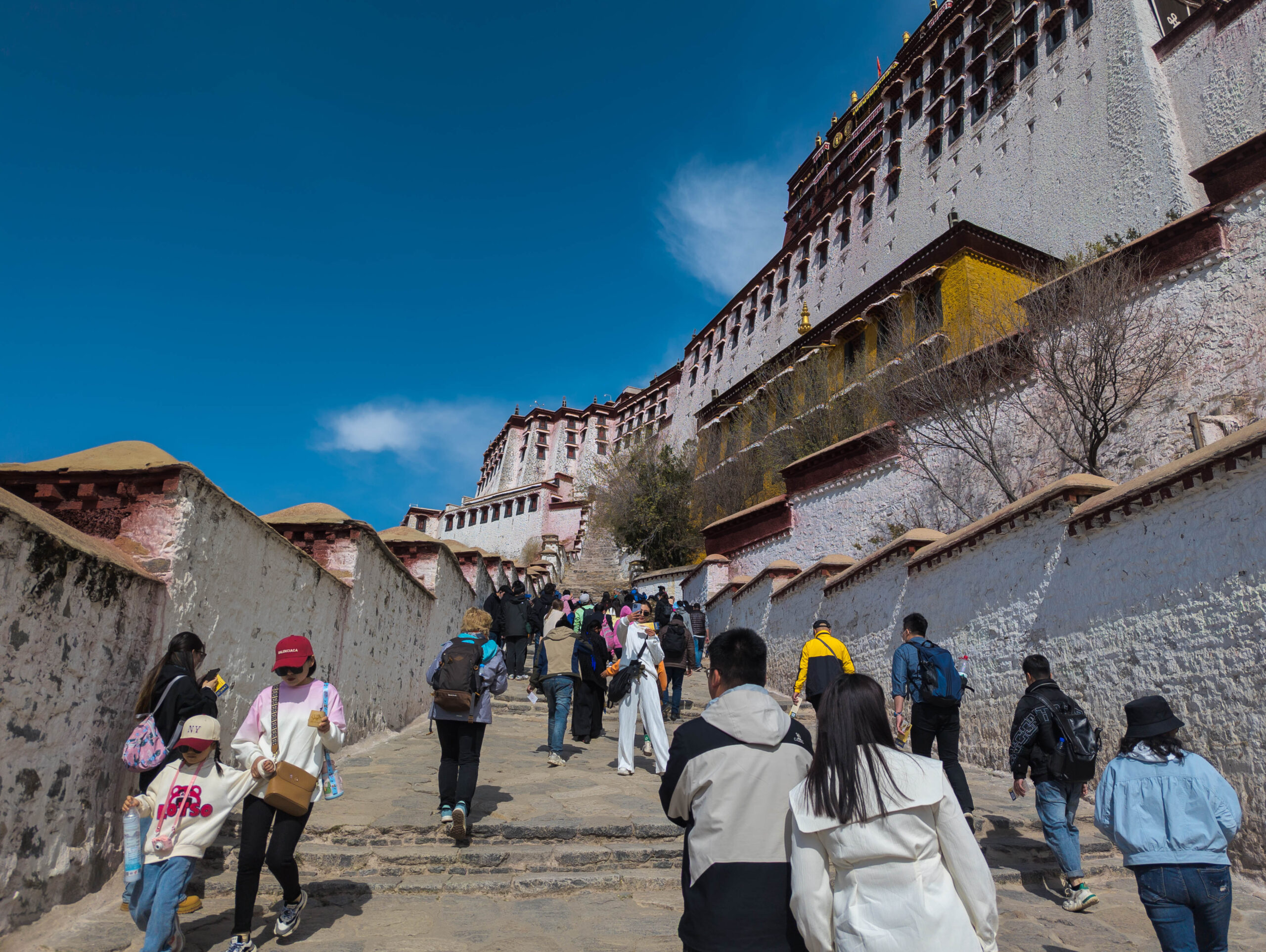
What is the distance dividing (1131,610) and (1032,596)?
51.7 inches

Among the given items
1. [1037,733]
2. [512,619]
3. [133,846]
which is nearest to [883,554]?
[512,619]

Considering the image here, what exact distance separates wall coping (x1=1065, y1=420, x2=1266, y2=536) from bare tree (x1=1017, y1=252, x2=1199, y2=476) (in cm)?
588

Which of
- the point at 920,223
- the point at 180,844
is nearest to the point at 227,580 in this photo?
the point at 180,844

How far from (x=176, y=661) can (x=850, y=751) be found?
3.79 meters

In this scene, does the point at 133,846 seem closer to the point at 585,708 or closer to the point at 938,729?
the point at 938,729

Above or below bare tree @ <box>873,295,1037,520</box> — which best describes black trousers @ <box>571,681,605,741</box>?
below

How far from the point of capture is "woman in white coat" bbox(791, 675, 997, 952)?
2.01 meters

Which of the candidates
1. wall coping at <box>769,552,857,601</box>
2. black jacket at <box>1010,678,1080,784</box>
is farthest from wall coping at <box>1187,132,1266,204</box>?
black jacket at <box>1010,678,1080,784</box>

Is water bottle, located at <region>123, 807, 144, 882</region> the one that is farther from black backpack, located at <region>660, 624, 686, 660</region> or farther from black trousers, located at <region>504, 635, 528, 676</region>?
black trousers, located at <region>504, 635, 528, 676</region>

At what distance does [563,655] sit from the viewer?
7.48 m

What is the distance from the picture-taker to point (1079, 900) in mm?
4418

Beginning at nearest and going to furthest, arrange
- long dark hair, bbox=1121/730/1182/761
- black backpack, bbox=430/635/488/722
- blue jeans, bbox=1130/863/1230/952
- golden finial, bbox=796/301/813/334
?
blue jeans, bbox=1130/863/1230/952
long dark hair, bbox=1121/730/1182/761
black backpack, bbox=430/635/488/722
golden finial, bbox=796/301/813/334

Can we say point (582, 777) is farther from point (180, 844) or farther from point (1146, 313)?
point (1146, 313)

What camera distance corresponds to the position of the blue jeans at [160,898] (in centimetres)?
316
